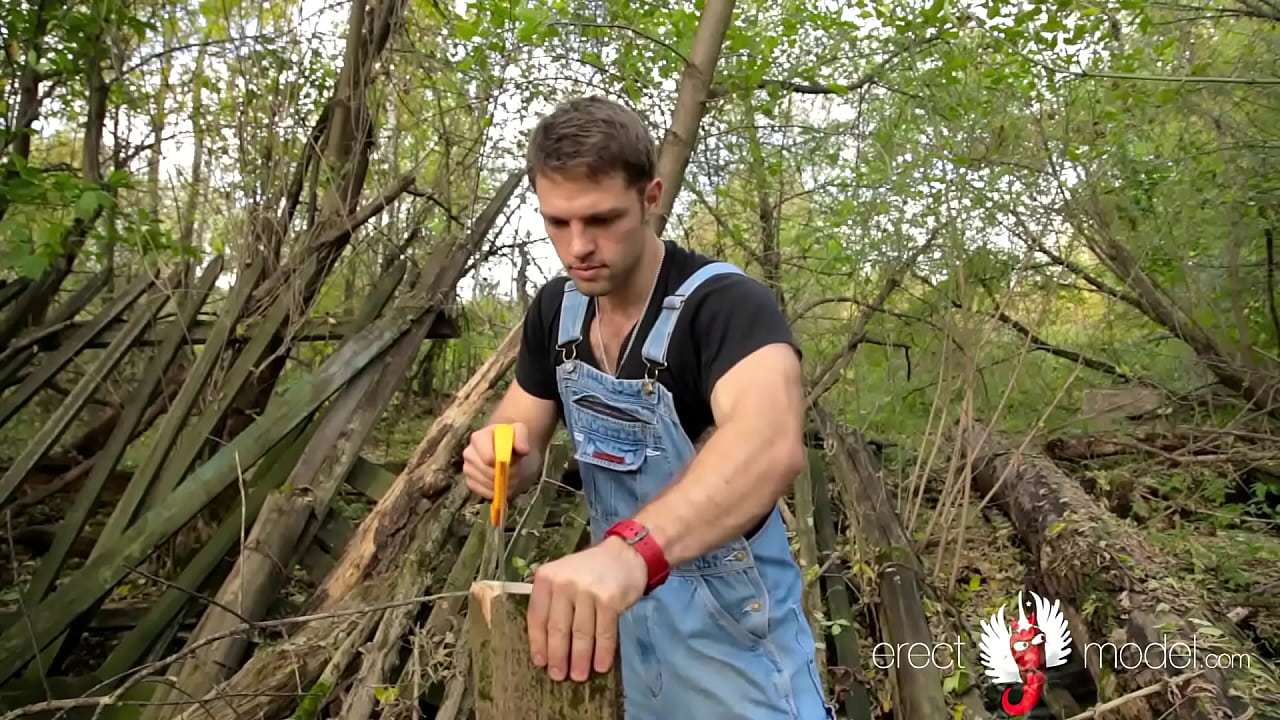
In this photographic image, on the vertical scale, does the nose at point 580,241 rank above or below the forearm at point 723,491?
above

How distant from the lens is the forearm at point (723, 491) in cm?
130

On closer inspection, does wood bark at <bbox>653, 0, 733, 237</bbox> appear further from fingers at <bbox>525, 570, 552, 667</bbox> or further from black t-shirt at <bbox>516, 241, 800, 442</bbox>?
fingers at <bbox>525, 570, 552, 667</bbox>

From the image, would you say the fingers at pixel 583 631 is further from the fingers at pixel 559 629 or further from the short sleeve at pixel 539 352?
the short sleeve at pixel 539 352

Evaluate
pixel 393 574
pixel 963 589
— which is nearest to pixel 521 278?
pixel 393 574

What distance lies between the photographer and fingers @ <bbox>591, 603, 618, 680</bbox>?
1121 mm

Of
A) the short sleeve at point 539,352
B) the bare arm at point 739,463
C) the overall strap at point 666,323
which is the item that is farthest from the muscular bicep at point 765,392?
the short sleeve at point 539,352

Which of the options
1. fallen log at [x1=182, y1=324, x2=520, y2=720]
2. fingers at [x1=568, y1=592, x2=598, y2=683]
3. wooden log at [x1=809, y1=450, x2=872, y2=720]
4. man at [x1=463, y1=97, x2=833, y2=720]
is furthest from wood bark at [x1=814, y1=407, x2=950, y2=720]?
fingers at [x1=568, y1=592, x2=598, y2=683]

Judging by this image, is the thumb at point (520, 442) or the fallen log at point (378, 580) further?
the fallen log at point (378, 580)

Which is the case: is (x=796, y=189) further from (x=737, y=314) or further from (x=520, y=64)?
(x=737, y=314)

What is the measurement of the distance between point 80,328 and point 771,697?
4698 millimetres

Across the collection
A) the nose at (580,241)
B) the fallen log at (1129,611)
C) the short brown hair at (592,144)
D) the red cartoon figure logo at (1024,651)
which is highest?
the short brown hair at (592,144)

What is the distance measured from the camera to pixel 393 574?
350cm

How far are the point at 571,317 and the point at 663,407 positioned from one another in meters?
0.32

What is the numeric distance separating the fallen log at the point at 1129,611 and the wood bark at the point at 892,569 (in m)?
0.55
